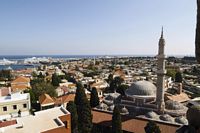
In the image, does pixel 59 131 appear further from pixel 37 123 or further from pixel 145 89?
pixel 145 89

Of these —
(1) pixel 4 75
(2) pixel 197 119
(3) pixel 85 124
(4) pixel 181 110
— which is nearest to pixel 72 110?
(3) pixel 85 124

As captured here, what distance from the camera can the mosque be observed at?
2522 centimetres

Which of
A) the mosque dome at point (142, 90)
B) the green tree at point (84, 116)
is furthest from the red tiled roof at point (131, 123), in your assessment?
the mosque dome at point (142, 90)

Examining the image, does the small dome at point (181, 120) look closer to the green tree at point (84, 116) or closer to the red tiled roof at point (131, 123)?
the red tiled roof at point (131, 123)

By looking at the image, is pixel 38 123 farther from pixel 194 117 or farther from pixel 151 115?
pixel 151 115

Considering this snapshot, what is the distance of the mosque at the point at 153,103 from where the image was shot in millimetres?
25219

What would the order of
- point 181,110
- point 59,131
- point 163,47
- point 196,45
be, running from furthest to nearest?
point 163,47 < point 181,110 < point 59,131 < point 196,45

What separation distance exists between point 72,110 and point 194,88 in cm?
4042

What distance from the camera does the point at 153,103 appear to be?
27.4 meters

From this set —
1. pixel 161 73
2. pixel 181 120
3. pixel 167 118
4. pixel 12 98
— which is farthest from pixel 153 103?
pixel 12 98

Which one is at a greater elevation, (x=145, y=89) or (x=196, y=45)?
(x=196, y=45)

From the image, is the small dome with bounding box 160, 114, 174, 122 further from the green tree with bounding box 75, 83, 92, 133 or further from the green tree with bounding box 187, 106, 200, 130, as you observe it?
the green tree with bounding box 187, 106, 200, 130

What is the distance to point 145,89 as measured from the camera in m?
28.2

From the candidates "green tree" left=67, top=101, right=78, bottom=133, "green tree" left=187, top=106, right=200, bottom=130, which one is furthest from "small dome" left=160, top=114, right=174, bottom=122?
"green tree" left=187, top=106, right=200, bottom=130
